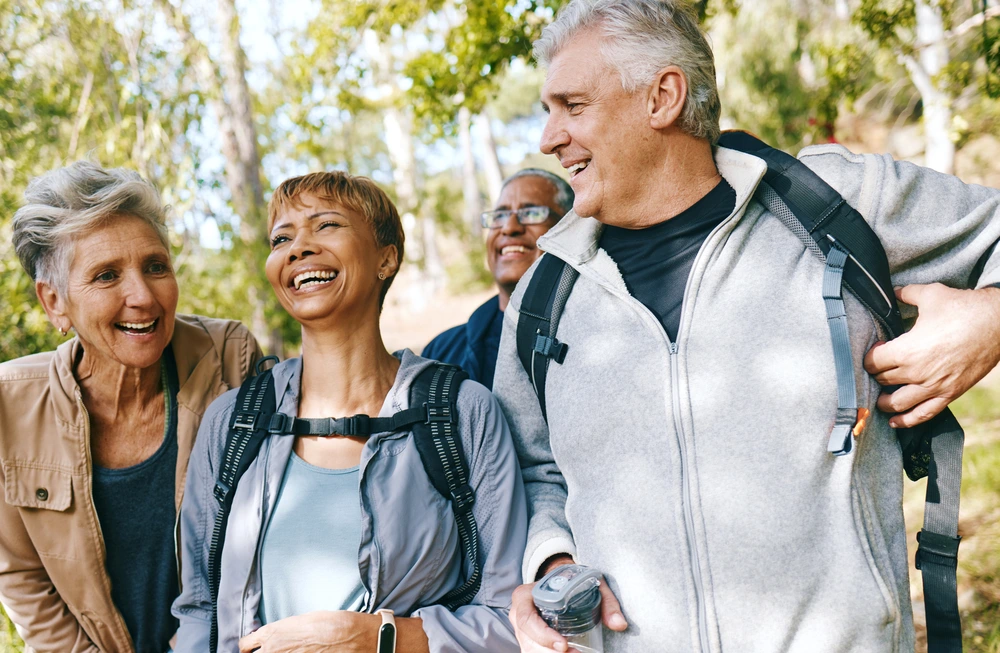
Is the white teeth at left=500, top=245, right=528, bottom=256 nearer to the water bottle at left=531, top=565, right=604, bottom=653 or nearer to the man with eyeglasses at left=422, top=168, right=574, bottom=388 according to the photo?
the man with eyeglasses at left=422, top=168, right=574, bottom=388

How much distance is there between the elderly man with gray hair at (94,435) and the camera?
8.42 feet

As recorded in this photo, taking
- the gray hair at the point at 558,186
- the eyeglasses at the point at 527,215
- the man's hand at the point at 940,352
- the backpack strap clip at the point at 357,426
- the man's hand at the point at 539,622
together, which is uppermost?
the gray hair at the point at 558,186

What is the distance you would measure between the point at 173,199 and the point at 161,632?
4.77 meters

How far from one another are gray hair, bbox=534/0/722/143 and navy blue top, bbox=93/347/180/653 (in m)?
2.07

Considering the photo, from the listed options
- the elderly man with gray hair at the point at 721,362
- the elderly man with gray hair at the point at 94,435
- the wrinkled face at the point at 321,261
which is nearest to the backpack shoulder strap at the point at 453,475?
the elderly man with gray hair at the point at 721,362

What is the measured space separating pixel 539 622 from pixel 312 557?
0.75 metres

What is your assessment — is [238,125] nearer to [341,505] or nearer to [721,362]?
[341,505]

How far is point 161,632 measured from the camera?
265cm

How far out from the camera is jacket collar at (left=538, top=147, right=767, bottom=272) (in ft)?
6.42

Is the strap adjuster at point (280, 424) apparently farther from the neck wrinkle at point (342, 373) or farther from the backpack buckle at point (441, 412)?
the backpack buckle at point (441, 412)

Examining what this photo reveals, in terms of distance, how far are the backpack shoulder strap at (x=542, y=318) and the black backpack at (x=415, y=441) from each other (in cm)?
29

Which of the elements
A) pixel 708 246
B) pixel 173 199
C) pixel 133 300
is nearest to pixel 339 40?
pixel 173 199

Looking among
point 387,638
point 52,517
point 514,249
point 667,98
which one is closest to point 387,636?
point 387,638

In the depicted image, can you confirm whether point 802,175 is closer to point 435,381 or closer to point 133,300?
point 435,381
